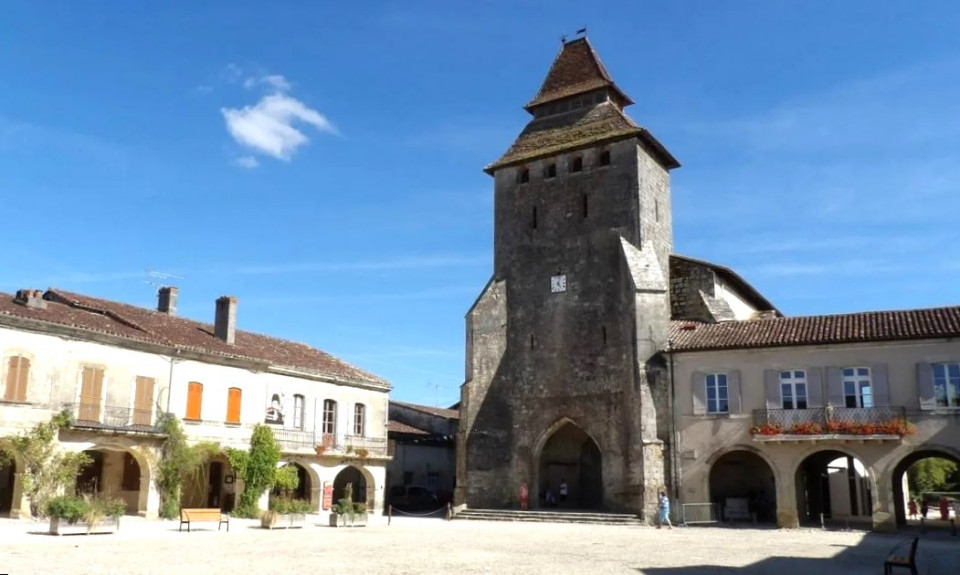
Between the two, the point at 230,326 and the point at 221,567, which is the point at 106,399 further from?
the point at 221,567

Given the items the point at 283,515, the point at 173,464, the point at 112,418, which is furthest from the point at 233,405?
the point at 283,515

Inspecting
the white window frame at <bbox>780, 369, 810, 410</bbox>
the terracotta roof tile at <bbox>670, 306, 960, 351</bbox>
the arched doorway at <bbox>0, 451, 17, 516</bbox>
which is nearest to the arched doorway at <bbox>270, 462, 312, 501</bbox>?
the arched doorway at <bbox>0, 451, 17, 516</bbox>

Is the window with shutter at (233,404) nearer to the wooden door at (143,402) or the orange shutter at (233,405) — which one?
the orange shutter at (233,405)

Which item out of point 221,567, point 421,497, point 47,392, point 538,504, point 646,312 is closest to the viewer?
point 221,567

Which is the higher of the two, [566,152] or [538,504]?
[566,152]

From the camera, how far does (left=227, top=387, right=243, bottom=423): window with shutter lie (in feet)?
96.9

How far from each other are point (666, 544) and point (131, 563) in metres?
12.5

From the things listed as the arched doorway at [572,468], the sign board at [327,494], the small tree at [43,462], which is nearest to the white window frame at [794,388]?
the arched doorway at [572,468]

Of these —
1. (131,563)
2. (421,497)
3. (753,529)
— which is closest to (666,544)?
(753,529)

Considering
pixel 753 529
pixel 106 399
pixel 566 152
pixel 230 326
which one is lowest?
pixel 753 529

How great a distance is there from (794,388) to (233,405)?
1996cm

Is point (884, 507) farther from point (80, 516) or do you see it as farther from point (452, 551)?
point (80, 516)

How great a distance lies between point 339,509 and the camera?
1013 inches

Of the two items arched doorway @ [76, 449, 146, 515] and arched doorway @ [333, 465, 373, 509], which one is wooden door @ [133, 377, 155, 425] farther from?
arched doorway @ [333, 465, 373, 509]
